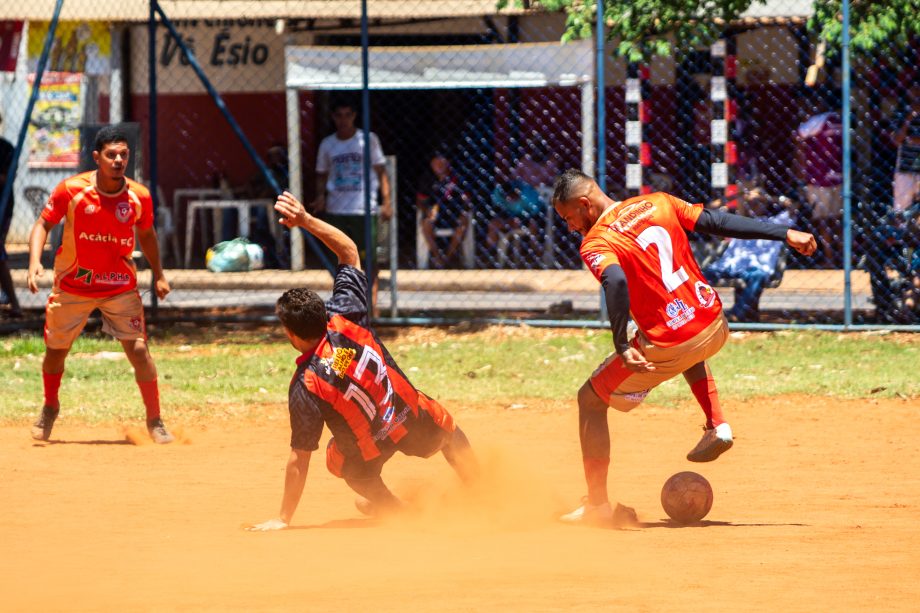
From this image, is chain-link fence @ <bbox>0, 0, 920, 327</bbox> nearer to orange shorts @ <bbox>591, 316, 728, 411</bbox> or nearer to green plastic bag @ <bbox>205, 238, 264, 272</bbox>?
green plastic bag @ <bbox>205, 238, 264, 272</bbox>

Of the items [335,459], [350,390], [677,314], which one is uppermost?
[677,314]

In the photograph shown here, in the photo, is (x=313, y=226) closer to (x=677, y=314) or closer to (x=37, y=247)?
(x=677, y=314)

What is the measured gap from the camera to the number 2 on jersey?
21.7ft

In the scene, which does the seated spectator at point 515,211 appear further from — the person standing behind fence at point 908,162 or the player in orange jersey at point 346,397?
the player in orange jersey at point 346,397

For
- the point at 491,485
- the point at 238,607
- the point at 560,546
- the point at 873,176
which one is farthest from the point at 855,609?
the point at 873,176

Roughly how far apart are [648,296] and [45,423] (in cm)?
440

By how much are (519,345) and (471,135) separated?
797 centimetres

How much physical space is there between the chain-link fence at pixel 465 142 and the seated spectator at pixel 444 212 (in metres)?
0.04

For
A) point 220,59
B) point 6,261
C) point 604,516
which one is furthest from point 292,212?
point 220,59

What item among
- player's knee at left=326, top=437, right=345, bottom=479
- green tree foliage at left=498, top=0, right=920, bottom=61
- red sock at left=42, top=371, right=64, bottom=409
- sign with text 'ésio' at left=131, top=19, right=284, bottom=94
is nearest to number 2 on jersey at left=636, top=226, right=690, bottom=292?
player's knee at left=326, top=437, right=345, bottom=479

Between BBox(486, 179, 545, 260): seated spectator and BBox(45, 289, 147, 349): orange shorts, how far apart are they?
9037 mm

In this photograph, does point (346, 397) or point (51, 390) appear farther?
point (51, 390)

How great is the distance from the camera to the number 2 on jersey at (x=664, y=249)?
6605 mm

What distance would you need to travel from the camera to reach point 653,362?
6.76 metres
